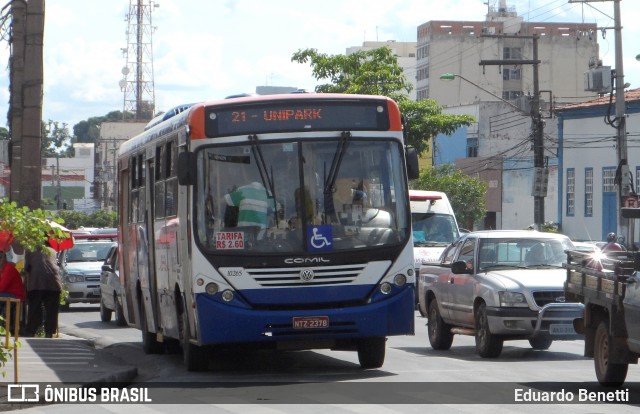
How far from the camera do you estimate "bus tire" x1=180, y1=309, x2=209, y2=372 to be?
15125 millimetres

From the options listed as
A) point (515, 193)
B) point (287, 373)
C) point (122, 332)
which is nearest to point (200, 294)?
point (287, 373)

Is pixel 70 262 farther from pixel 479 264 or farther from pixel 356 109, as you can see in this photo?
pixel 356 109

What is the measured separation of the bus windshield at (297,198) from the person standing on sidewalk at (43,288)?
301 inches

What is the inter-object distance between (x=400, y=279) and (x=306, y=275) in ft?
3.57

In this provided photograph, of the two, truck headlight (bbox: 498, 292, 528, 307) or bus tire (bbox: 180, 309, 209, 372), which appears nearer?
bus tire (bbox: 180, 309, 209, 372)

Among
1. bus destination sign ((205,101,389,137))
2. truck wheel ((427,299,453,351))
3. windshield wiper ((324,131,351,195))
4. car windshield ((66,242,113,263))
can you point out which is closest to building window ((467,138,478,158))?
car windshield ((66,242,113,263))

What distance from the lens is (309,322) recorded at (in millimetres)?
14180

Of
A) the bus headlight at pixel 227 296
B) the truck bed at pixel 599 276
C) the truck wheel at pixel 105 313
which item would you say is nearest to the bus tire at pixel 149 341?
the bus headlight at pixel 227 296

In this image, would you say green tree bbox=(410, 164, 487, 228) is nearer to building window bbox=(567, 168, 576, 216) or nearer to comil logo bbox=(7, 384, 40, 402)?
building window bbox=(567, 168, 576, 216)

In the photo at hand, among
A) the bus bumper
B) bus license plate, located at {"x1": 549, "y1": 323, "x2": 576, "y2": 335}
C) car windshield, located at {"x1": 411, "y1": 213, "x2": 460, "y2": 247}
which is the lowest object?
bus license plate, located at {"x1": 549, "y1": 323, "x2": 576, "y2": 335}

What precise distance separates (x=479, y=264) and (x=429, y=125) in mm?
30399

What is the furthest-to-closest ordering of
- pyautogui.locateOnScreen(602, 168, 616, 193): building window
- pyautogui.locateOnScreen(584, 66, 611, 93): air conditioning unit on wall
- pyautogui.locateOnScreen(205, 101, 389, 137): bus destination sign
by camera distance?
pyautogui.locateOnScreen(602, 168, 616, 193): building window, pyautogui.locateOnScreen(584, 66, 611, 93): air conditioning unit on wall, pyautogui.locateOnScreen(205, 101, 389, 137): bus destination sign

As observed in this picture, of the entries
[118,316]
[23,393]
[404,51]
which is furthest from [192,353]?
[404,51]

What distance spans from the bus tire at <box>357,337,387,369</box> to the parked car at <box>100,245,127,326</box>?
1150 centimetres
